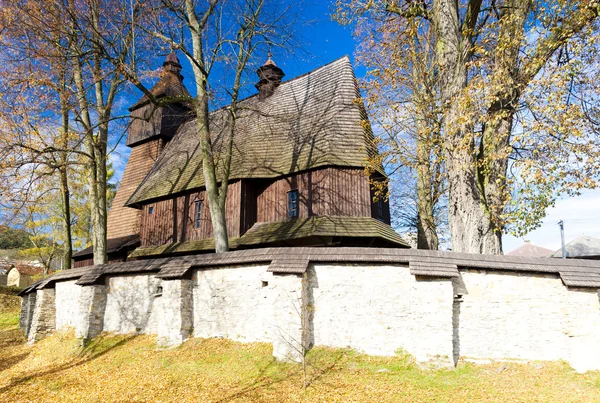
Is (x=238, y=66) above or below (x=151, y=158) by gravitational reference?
above

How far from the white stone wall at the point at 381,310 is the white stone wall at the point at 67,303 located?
1004cm

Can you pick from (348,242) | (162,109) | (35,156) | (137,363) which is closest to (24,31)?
(35,156)

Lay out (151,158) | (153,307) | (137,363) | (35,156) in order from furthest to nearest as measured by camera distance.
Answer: (151,158)
(35,156)
(153,307)
(137,363)

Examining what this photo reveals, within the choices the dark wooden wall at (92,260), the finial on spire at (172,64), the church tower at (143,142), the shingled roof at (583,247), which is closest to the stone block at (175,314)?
the dark wooden wall at (92,260)

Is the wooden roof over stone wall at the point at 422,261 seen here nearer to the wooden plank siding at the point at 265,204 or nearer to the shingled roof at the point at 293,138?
the wooden plank siding at the point at 265,204

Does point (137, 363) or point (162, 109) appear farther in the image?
point (162, 109)

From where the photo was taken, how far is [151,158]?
23.9m

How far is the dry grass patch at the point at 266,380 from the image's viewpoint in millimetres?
7438

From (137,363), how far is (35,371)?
3745 millimetres

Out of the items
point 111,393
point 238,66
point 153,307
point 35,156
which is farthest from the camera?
point 238,66

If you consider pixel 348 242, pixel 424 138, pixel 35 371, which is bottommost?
pixel 35 371

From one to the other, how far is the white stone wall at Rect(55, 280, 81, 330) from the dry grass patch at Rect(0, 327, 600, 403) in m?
3.27

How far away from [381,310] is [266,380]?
9.98ft

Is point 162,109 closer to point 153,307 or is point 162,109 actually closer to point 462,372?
point 153,307
